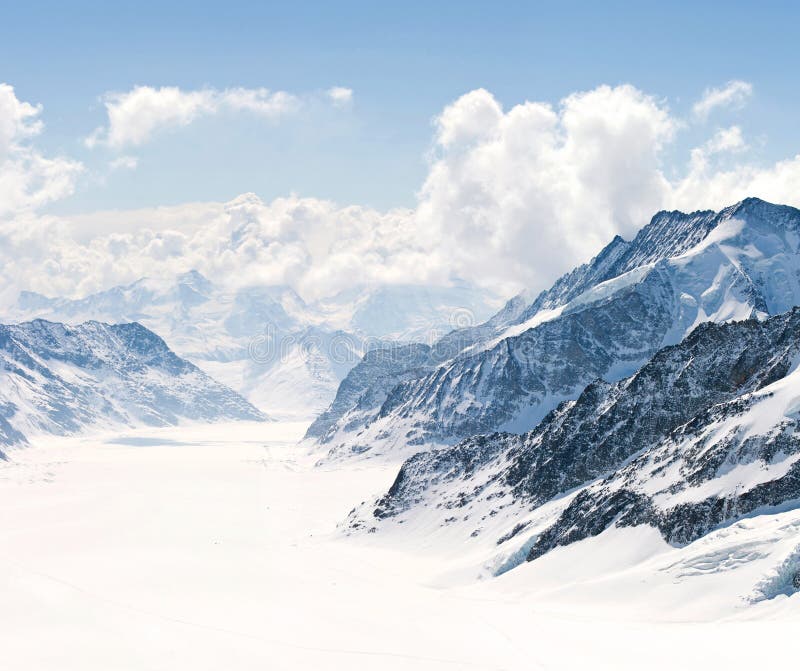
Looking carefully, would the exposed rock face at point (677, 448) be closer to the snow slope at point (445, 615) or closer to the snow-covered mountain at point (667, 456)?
the snow-covered mountain at point (667, 456)

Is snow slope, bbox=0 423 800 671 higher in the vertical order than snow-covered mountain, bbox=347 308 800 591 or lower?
lower

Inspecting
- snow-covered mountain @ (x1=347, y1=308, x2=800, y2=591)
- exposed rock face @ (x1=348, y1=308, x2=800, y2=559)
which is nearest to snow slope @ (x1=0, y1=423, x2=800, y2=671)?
exposed rock face @ (x1=348, y1=308, x2=800, y2=559)

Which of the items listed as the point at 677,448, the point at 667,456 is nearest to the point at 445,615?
the point at 667,456

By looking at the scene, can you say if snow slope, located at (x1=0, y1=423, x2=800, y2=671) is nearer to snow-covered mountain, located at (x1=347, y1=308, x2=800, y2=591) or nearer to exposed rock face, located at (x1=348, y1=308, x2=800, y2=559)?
exposed rock face, located at (x1=348, y1=308, x2=800, y2=559)

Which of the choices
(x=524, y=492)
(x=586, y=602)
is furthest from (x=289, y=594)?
(x=524, y=492)

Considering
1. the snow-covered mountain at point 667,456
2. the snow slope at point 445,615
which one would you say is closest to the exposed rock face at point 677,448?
the snow-covered mountain at point 667,456

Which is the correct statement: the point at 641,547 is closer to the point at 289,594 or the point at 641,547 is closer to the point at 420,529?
the point at 289,594
